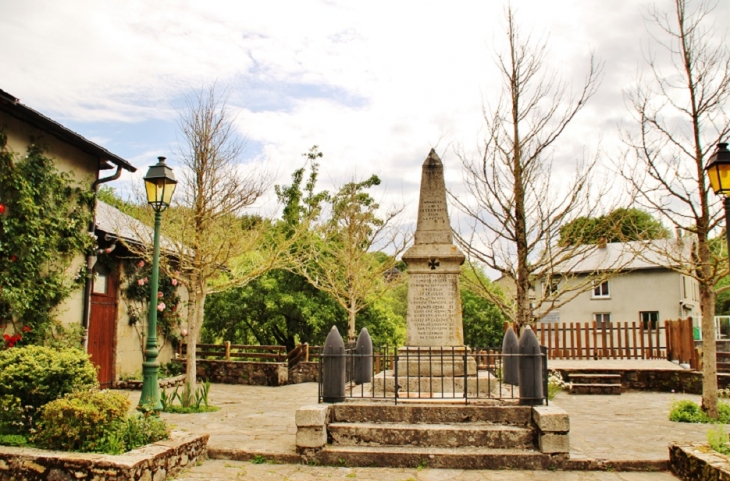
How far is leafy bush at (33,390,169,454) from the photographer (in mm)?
6207

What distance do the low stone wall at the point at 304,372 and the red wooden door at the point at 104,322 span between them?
18.5 feet

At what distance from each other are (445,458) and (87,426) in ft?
13.9

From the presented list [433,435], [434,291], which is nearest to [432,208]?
[434,291]

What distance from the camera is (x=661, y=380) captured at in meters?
15.4

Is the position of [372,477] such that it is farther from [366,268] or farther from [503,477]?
[366,268]

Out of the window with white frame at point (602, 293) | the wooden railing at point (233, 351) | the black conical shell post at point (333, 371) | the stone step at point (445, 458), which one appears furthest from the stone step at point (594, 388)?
the window with white frame at point (602, 293)

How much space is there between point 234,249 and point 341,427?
573cm

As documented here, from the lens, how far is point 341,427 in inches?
299

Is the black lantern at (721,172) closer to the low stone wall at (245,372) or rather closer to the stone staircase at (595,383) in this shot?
the stone staircase at (595,383)

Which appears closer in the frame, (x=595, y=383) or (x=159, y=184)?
(x=159, y=184)

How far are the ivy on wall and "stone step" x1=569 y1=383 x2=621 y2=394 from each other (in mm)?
12682

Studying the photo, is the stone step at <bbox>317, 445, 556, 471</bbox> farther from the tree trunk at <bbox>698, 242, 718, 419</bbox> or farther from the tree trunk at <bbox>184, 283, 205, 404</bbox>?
the tree trunk at <bbox>184, 283, 205, 404</bbox>

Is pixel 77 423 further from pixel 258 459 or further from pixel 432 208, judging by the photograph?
pixel 432 208

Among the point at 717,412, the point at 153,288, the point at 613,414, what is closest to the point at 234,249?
the point at 153,288
